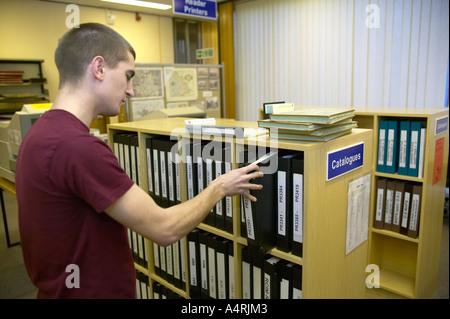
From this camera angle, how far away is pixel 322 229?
1.17 meters

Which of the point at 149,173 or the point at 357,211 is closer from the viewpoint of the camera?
the point at 357,211

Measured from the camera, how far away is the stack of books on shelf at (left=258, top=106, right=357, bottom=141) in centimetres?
108

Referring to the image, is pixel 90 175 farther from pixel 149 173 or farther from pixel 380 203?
pixel 380 203

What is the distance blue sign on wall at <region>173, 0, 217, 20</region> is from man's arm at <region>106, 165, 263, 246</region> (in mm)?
2710

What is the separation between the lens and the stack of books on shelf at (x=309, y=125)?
42.6 inches

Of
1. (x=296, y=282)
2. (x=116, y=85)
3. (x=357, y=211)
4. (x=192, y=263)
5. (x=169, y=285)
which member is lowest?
(x=169, y=285)

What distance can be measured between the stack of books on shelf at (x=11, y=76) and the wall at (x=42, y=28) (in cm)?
26

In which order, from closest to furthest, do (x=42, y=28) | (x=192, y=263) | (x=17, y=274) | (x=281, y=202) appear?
(x=281, y=202) < (x=192, y=263) < (x=17, y=274) < (x=42, y=28)

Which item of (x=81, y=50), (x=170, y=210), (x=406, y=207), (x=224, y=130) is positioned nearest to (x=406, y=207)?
(x=406, y=207)

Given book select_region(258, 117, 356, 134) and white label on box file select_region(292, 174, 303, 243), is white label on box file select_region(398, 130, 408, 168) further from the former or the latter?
white label on box file select_region(292, 174, 303, 243)

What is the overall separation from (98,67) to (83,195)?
35 cm

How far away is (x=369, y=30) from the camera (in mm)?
4055

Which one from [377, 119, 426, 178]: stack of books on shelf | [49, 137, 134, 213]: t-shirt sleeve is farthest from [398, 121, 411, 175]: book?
[49, 137, 134, 213]: t-shirt sleeve
